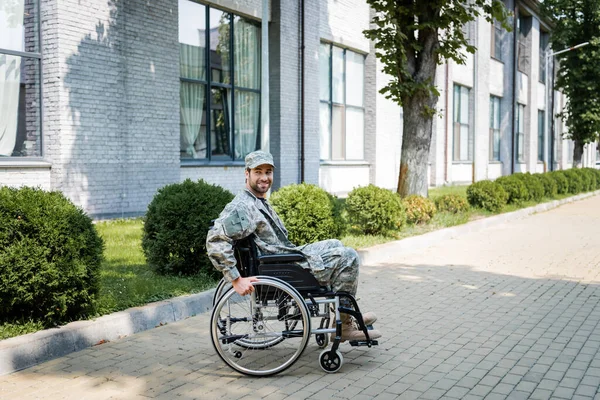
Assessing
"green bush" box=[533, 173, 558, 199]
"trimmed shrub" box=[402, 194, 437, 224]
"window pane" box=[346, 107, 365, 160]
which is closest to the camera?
"trimmed shrub" box=[402, 194, 437, 224]

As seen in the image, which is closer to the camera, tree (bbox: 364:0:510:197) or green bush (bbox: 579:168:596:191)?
tree (bbox: 364:0:510:197)

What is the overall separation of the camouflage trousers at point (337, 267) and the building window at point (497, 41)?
31305 mm

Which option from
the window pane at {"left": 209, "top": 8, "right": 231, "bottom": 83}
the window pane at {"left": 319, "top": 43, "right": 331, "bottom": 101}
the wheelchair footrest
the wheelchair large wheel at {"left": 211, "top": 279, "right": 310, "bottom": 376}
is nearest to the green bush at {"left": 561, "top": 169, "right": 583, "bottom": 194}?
the window pane at {"left": 319, "top": 43, "right": 331, "bottom": 101}

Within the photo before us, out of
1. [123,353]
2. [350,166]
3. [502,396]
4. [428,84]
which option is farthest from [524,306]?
[350,166]

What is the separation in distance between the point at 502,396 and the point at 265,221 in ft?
6.66

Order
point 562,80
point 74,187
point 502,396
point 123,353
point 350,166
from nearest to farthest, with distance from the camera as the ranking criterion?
point 502,396
point 123,353
point 74,187
point 350,166
point 562,80

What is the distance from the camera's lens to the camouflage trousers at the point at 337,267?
506 cm

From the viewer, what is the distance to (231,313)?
5059mm

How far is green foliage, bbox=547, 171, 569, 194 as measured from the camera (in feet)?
81.0

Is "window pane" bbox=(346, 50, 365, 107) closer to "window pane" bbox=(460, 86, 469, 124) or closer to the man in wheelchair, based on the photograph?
"window pane" bbox=(460, 86, 469, 124)

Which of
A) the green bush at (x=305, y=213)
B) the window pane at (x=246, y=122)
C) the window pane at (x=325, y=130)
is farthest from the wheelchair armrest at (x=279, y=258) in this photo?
the window pane at (x=325, y=130)

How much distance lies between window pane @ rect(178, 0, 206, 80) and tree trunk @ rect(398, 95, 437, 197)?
4847 mm

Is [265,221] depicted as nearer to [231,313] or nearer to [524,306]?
[231,313]

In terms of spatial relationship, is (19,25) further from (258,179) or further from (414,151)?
(258,179)
